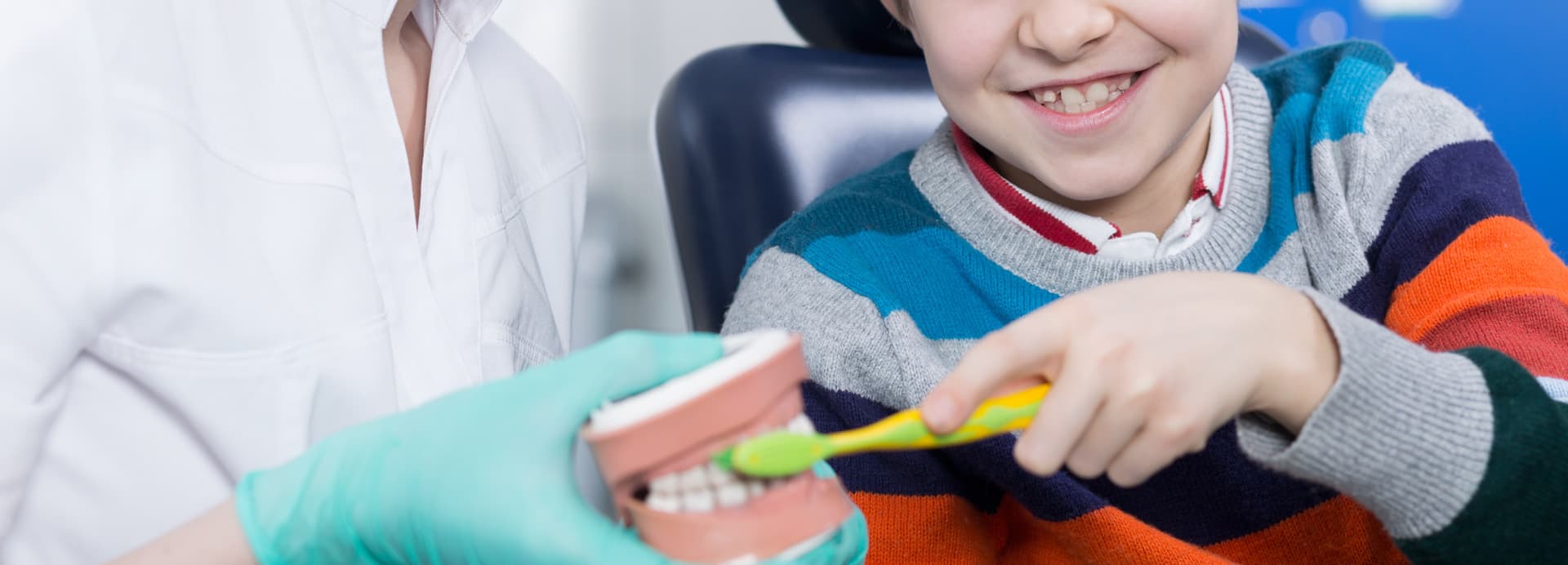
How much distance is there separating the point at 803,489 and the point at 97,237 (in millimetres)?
460

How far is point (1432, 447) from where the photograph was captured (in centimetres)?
64

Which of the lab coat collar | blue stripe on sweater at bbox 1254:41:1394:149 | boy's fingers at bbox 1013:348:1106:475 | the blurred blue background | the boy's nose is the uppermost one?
the lab coat collar

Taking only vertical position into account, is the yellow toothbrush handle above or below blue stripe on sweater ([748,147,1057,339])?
above

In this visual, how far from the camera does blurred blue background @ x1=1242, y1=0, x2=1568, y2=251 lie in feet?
6.33

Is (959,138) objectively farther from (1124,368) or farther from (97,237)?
(97,237)

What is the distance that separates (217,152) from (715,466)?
46cm

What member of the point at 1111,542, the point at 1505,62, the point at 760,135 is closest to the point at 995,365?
the point at 1111,542

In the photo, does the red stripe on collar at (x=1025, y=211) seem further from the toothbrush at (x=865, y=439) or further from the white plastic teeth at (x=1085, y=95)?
the toothbrush at (x=865, y=439)

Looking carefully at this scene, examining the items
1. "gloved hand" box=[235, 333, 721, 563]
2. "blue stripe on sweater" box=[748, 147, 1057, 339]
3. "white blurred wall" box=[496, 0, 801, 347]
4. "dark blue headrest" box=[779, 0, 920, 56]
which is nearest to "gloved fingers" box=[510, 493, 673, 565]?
"gloved hand" box=[235, 333, 721, 563]

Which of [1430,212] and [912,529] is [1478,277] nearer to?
[1430,212]

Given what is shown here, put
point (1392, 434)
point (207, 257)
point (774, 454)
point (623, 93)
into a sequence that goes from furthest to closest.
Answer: point (623, 93) < point (207, 257) < point (1392, 434) < point (774, 454)

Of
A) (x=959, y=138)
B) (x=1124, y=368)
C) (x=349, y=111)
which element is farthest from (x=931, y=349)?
(x=349, y=111)

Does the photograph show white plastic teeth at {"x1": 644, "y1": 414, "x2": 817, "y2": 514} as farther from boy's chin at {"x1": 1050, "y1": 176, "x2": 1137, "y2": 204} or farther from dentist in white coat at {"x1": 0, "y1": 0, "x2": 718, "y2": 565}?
boy's chin at {"x1": 1050, "y1": 176, "x2": 1137, "y2": 204}

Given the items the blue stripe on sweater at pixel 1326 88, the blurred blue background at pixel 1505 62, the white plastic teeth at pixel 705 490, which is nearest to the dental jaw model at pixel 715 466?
the white plastic teeth at pixel 705 490
